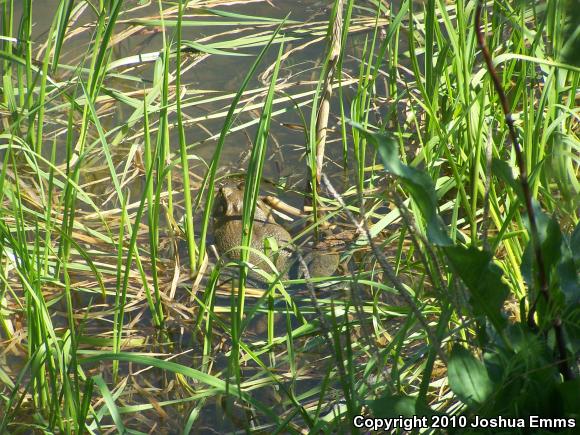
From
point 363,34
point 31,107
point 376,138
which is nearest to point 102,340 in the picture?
point 31,107

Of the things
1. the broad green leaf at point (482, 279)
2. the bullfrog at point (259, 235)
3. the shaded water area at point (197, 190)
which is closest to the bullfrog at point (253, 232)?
the bullfrog at point (259, 235)

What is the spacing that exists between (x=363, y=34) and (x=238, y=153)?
105cm

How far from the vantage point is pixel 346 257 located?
117 inches

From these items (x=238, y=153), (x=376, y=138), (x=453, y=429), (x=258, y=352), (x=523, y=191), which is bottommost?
(x=258, y=352)

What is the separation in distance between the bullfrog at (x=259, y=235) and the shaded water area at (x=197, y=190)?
0.09 meters

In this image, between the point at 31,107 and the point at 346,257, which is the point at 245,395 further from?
the point at 31,107

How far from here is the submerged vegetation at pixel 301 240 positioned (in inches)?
64.8

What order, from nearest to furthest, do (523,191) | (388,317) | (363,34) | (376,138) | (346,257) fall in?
(376,138), (523,191), (388,317), (346,257), (363,34)

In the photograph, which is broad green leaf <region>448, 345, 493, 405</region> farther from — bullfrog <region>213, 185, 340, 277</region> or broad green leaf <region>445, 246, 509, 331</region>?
bullfrog <region>213, 185, 340, 277</region>

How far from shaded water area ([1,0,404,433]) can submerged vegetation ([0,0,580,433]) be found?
1cm

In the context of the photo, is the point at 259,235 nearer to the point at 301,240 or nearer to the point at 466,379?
the point at 301,240

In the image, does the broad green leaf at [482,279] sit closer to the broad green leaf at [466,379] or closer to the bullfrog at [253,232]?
the broad green leaf at [466,379]

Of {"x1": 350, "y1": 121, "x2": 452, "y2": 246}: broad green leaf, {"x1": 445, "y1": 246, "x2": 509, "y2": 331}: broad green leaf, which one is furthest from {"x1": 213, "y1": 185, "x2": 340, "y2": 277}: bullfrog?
{"x1": 350, "y1": 121, "x2": 452, "y2": 246}: broad green leaf

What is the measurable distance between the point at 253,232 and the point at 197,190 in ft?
1.07
